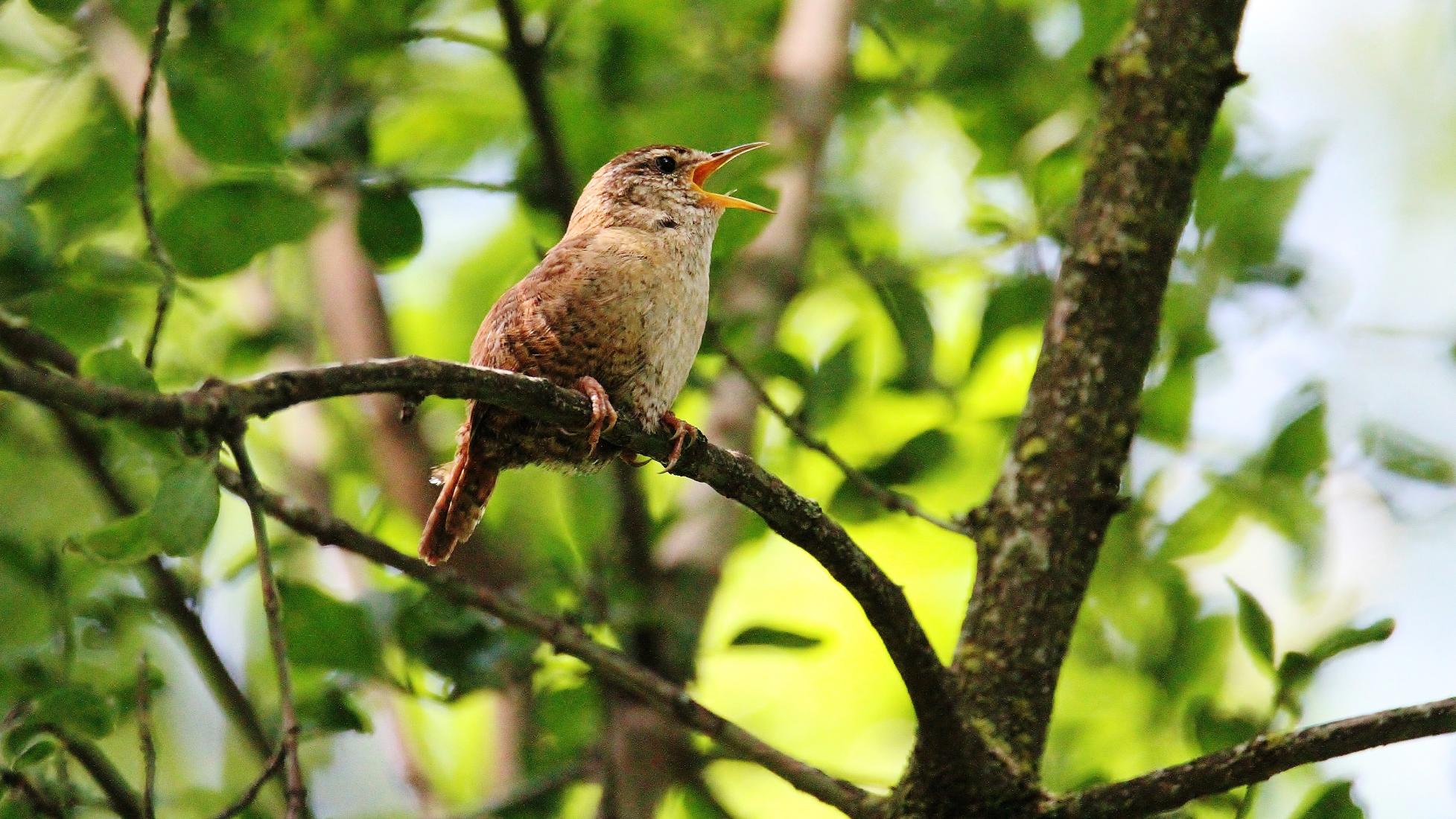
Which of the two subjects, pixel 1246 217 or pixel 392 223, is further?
pixel 1246 217

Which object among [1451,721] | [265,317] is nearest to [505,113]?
[265,317]

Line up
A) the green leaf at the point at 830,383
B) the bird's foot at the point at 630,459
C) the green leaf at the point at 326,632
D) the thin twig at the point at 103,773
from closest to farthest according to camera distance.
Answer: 1. the thin twig at the point at 103,773
2. the bird's foot at the point at 630,459
3. the green leaf at the point at 326,632
4. the green leaf at the point at 830,383

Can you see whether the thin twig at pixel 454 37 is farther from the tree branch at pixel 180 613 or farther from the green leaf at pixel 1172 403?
the green leaf at pixel 1172 403

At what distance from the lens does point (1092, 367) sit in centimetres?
259

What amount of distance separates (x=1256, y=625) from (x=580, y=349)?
131 cm

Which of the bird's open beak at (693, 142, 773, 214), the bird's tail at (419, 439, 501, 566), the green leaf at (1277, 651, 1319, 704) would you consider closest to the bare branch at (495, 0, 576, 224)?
the bird's open beak at (693, 142, 773, 214)

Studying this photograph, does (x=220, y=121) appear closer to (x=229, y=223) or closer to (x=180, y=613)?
(x=229, y=223)

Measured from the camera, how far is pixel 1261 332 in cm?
332

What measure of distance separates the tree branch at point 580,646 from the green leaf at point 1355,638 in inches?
30.5

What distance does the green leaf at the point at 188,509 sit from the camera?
1529 millimetres

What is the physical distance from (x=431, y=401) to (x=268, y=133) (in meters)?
1.26

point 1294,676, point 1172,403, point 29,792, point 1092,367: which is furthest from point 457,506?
point 1172,403

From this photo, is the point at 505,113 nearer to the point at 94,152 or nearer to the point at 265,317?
the point at 265,317

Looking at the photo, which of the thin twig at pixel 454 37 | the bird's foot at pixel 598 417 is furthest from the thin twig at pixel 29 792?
the thin twig at pixel 454 37
